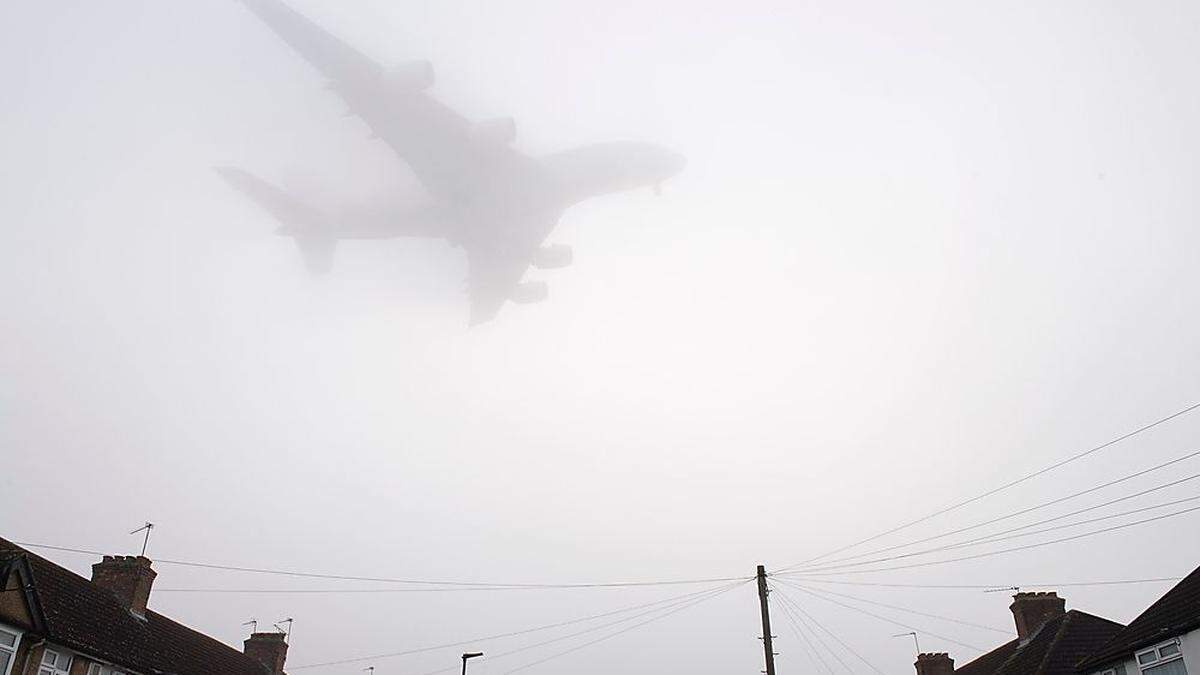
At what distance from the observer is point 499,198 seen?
58219 millimetres

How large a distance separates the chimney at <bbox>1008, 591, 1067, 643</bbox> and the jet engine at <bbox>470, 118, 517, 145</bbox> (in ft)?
131

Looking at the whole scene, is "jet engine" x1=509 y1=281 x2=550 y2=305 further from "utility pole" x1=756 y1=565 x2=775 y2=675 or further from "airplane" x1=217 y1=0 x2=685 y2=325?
"utility pole" x1=756 y1=565 x2=775 y2=675

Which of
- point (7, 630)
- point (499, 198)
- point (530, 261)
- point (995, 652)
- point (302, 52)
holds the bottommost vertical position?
point (7, 630)

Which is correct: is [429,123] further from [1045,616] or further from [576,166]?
[1045,616]

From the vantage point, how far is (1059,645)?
30.9 meters

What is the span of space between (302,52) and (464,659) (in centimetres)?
3927

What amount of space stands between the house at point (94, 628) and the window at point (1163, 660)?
104 ft

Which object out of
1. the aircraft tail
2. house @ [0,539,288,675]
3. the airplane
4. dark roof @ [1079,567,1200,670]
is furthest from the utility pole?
the aircraft tail

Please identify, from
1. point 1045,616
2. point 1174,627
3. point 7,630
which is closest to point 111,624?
point 7,630

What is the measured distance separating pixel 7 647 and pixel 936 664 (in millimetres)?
36858

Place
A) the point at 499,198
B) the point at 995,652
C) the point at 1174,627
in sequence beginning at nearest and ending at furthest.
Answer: the point at 1174,627 → the point at 995,652 → the point at 499,198

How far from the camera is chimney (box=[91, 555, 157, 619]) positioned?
32.5 m

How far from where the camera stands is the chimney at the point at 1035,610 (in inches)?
1358

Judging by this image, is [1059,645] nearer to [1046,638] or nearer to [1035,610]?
[1046,638]
